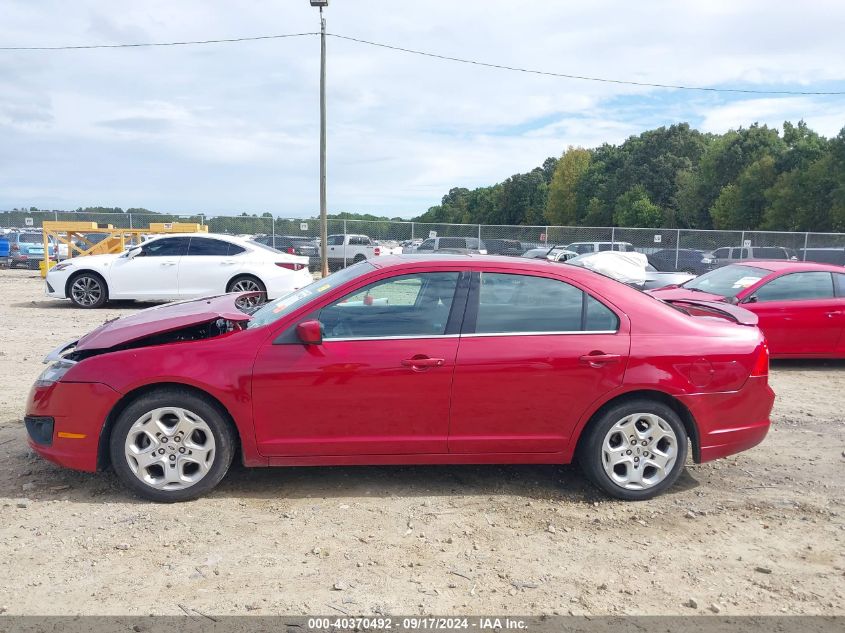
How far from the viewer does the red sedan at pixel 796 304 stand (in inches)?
330

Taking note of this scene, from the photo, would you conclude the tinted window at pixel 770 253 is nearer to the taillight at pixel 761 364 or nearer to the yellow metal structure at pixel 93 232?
the yellow metal structure at pixel 93 232

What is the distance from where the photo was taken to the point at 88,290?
43.5 feet

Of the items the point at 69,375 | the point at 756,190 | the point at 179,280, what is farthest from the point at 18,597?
the point at 756,190

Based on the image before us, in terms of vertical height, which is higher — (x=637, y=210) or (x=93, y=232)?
(x=637, y=210)

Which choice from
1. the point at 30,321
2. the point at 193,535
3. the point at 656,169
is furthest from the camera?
the point at 656,169

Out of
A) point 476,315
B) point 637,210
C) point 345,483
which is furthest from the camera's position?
point 637,210

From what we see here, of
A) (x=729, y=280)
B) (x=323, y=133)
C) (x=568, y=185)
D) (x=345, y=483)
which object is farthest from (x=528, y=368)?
(x=568, y=185)

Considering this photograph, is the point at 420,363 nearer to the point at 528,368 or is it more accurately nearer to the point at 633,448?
the point at 528,368

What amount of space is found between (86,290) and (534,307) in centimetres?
1145

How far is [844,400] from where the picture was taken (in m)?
7.09

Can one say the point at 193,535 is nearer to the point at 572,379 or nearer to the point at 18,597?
the point at 18,597

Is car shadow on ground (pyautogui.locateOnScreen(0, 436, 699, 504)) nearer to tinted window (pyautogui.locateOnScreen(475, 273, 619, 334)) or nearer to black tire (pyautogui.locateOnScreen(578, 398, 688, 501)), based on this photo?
black tire (pyautogui.locateOnScreen(578, 398, 688, 501))

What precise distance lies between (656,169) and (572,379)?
64.6 metres

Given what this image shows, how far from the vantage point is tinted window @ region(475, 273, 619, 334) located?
4.30 metres
